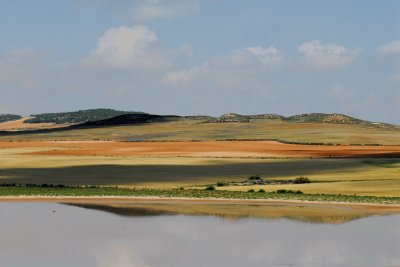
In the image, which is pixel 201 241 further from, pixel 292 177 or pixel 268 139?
pixel 268 139

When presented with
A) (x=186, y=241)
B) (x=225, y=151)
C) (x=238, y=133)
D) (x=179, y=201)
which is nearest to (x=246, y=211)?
(x=179, y=201)

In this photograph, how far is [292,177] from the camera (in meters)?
67.7

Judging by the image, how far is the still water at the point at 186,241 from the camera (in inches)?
1182

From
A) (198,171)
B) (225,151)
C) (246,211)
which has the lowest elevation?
(246,211)

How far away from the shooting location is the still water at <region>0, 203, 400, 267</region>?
3003 cm

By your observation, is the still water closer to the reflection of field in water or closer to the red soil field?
the reflection of field in water

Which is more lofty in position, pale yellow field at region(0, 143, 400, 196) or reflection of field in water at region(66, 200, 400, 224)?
pale yellow field at region(0, 143, 400, 196)

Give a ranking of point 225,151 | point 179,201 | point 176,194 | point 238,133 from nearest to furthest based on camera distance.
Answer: point 179,201 → point 176,194 → point 225,151 → point 238,133

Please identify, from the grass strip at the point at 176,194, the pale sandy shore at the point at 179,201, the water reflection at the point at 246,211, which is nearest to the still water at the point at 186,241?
the water reflection at the point at 246,211

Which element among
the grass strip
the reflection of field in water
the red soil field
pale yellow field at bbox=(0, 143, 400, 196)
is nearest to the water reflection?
the reflection of field in water

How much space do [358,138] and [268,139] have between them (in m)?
14.6

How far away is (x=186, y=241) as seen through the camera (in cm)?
3484

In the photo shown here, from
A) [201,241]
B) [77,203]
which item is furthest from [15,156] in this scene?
[201,241]

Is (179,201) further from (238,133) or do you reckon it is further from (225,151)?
(238,133)
